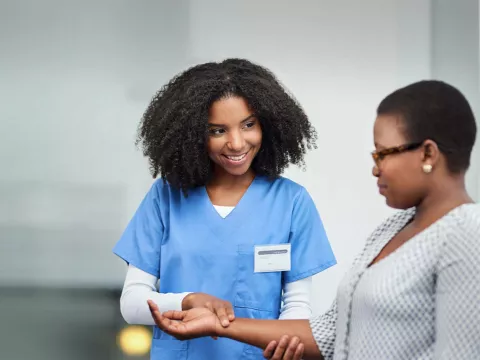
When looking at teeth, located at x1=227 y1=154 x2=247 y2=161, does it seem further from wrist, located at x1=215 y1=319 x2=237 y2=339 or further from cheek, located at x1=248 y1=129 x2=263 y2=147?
wrist, located at x1=215 y1=319 x2=237 y2=339

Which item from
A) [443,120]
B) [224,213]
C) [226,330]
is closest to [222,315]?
[226,330]

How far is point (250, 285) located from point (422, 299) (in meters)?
0.82

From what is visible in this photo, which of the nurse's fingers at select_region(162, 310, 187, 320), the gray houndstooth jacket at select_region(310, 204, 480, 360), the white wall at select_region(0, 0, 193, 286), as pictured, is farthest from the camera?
the white wall at select_region(0, 0, 193, 286)

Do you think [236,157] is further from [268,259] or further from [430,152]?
[430,152]

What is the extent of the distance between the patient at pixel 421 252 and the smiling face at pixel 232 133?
0.61 m

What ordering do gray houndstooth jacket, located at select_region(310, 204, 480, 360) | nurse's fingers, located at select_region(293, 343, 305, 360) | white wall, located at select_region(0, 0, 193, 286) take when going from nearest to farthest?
gray houndstooth jacket, located at select_region(310, 204, 480, 360), nurse's fingers, located at select_region(293, 343, 305, 360), white wall, located at select_region(0, 0, 193, 286)

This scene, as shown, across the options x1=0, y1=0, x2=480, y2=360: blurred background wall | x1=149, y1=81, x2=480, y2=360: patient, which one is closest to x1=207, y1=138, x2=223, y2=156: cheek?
x1=149, y1=81, x2=480, y2=360: patient

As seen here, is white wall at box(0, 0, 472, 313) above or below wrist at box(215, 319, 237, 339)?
above

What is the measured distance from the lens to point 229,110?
221 cm

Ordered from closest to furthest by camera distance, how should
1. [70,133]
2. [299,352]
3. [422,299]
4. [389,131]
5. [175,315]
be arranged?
[422,299] → [389,131] → [299,352] → [175,315] → [70,133]

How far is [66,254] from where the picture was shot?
328 centimetres

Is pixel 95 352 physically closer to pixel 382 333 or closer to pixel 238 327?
pixel 238 327

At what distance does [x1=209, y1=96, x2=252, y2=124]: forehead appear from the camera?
221 cm

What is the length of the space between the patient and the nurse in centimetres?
Result: 58
